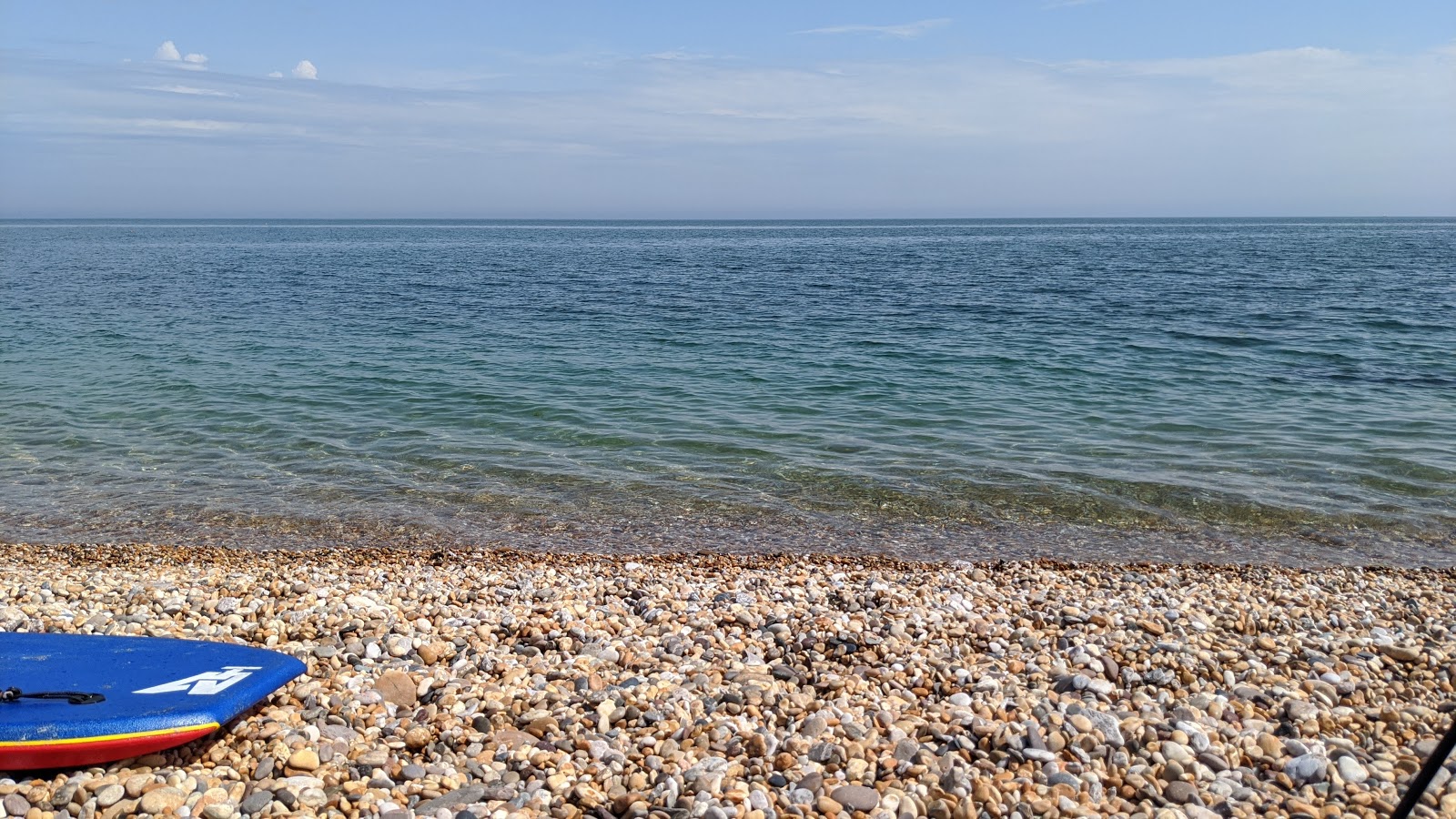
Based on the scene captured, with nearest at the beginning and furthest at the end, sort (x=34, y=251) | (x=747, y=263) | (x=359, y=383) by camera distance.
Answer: (x=359, y=383) → (x=747, y=263) → (x=34, y=251)

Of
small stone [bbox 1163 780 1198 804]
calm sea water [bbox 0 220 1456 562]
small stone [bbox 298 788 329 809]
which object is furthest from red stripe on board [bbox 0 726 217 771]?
calm sea water [bbox 0 220 1456 562]

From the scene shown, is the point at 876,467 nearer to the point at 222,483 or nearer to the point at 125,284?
the point at 222,483

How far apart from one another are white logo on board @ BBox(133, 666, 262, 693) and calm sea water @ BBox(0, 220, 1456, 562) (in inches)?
203

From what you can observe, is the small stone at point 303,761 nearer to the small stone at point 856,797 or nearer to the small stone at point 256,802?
the small stone at point 256,802

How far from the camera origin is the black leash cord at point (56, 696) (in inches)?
204

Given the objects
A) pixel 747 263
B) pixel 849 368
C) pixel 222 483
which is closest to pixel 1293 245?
pixel 747 263

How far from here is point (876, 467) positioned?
42.4 feet

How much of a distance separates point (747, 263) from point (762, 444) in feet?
149

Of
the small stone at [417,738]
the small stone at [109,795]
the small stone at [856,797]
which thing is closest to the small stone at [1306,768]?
the small stone at [856,797]

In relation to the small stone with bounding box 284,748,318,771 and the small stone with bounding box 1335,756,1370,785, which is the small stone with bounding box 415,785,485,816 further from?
the small stone with bounding box 1335,756,1370,785

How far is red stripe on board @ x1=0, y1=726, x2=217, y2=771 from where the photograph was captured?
479 centimetres

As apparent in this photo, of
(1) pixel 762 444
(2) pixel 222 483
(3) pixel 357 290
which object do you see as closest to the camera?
(2) pixel 222 483

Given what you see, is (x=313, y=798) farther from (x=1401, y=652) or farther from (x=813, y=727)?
(x=1401, y=652)

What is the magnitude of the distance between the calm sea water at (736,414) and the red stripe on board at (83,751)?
5.73 m
